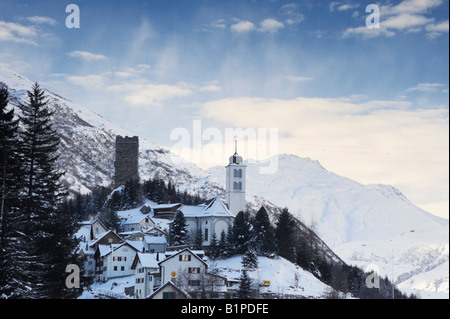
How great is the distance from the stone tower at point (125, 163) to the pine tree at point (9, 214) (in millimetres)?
92038

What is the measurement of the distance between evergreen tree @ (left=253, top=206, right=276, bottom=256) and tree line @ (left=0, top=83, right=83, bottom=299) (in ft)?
131

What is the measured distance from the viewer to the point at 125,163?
13812cm

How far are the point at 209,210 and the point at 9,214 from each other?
2152 inches

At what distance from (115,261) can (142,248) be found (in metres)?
6.09

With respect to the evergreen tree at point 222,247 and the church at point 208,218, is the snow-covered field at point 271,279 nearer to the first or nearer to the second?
the evergreen tree at point 222,247

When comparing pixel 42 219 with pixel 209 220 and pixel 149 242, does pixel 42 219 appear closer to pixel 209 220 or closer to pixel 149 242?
pixel 149 242

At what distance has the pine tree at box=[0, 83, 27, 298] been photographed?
36.4 metres

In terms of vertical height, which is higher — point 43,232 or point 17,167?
point 17,167

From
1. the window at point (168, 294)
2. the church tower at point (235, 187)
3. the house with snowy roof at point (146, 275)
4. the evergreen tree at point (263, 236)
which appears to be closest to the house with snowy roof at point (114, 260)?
the house with snowy roof at point (146, 275)

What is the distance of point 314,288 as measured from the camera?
241 ft

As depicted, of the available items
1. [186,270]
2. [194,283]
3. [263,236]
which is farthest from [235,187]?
[194,283]

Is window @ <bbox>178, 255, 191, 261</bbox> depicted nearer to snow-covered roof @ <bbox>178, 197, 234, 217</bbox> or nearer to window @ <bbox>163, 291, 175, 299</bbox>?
window @ <bbox>163, 291, 175, 299</bbox>
